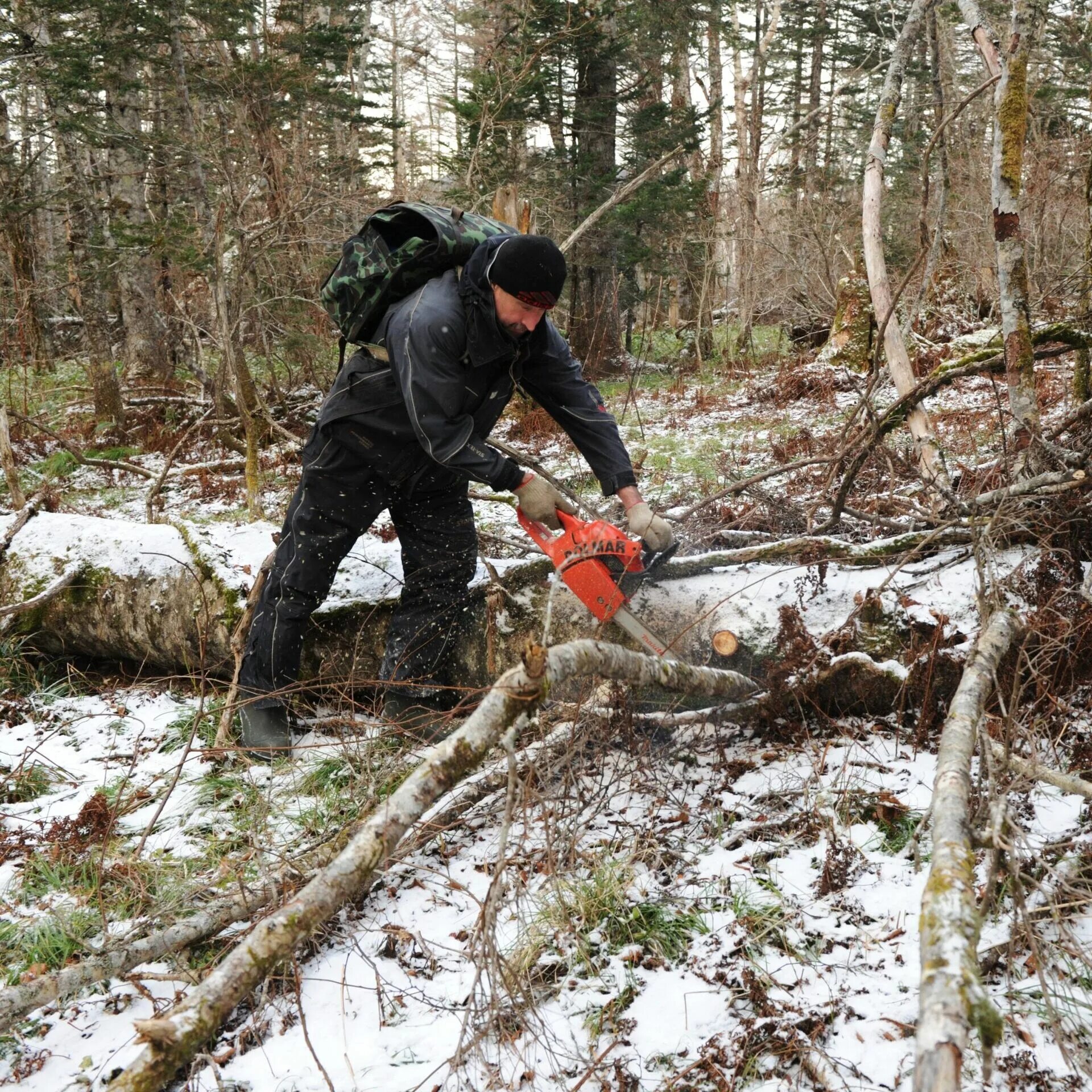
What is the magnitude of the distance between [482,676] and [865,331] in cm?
804

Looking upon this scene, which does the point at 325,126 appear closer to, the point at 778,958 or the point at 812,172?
the point at 812,172

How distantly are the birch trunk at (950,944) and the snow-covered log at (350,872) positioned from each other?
0.83m

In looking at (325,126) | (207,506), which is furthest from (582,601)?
(325,126)

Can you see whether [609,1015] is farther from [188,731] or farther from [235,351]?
[235,351]

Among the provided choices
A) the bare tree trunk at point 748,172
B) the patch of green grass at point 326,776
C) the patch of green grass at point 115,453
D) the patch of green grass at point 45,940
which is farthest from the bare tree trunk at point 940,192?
the patch of green grass at point 115,453

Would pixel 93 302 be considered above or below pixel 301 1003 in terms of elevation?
above

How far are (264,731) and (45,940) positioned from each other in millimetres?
1140

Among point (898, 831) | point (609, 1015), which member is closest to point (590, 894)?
point (609, 1015)

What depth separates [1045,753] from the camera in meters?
2.47

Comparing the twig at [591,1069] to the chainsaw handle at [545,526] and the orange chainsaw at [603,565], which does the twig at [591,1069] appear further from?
the chainsaw handle at [545,526]

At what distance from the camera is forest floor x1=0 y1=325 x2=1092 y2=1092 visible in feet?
6.14

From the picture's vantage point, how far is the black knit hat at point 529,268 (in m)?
2.72

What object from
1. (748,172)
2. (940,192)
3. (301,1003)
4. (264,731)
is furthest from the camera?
(748,172)

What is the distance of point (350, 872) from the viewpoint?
1.50 metres
